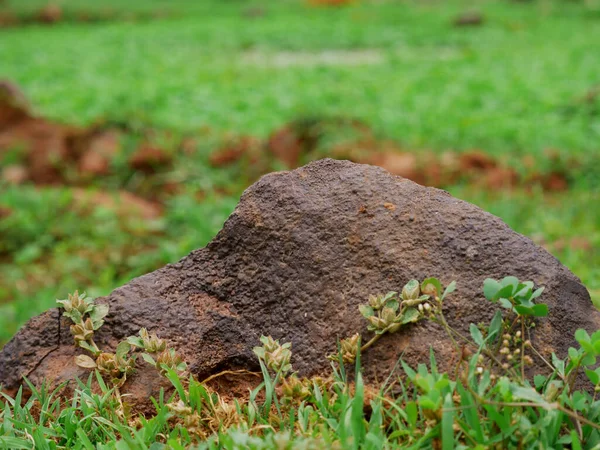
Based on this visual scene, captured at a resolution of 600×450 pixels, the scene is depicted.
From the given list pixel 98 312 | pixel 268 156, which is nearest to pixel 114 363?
pixel 98 312

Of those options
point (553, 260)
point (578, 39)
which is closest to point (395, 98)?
point (578, 39)

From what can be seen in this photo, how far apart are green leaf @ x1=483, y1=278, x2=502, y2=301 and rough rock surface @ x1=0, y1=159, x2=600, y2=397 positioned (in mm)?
110

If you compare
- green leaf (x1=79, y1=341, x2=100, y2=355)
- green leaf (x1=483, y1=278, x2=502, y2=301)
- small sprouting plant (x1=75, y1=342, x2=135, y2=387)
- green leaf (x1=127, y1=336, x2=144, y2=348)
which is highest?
green leaf (x1=483, y1=278, x2=502, y2=301)

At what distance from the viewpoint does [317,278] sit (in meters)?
1.66

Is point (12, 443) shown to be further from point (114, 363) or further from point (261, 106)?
point (261, 106)

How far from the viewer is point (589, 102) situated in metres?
5.25

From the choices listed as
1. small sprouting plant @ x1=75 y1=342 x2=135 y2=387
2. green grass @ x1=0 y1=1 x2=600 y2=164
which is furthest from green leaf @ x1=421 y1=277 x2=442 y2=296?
green grass @ x1=0 y1=1 x2=600 y2=164

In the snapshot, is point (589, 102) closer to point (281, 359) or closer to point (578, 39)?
point (281, 359)

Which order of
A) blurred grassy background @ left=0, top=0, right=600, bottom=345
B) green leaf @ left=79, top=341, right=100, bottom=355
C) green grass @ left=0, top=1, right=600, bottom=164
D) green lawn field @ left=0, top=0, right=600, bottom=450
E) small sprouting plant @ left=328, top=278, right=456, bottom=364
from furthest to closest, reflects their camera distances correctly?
green grass @ left=0, top=1, right=600, bottom=164, blurred grassy background @ left=0, top=0, right=600, bottom=345, green leaf @ left=79, top=341, right=100, bottom=355, small sprouting plant @ left=328, top=278, right=456, bottom=364, green lawn field @ left=0, top=0, right=600, bottom=450

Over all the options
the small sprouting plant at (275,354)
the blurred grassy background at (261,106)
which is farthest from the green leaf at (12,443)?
the blurred grassy background at (261,106)

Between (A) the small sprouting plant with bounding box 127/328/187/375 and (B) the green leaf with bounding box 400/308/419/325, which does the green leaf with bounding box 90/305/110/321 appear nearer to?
(A) the small sprouting plant with bounding box 127/328/187/375

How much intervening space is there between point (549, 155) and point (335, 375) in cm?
361

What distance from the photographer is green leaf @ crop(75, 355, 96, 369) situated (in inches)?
63.7

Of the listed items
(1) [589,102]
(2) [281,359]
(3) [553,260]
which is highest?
(3) [553,260]
